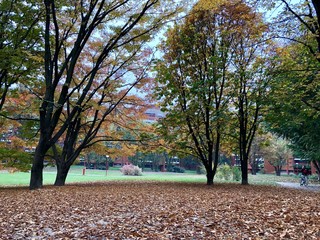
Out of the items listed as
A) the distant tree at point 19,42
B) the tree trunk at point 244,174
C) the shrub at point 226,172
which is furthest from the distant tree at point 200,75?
the shrub at point 226,172

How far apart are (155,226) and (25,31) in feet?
32.0

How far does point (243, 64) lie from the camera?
1416 cm

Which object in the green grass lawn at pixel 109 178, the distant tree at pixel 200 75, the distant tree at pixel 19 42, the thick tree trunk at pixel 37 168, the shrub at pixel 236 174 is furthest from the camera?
the shrub at pixel 236 174

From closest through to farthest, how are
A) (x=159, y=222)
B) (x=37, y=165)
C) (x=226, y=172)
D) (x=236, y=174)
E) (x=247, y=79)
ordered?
(x=159, y=222) → (x=37, y=165) → (x=247, y=79) → (x=236, y=174) → (x=226, y=172)

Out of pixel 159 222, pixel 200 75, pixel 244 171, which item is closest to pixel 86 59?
pixel 200 75

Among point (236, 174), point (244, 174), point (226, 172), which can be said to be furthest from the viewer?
point (226, 172)

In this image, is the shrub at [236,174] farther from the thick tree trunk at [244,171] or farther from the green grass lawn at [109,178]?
the thick tree trunk at [244,171]

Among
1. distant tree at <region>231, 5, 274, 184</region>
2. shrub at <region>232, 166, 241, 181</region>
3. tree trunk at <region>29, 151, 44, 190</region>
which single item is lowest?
shrub at <region>232, 166, 241, 181</region>

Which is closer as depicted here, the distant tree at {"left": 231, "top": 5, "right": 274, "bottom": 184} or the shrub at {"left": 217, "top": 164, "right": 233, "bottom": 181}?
the distant tree at {"left": 231, "top": 5, "right": 274, "bottom": 184}

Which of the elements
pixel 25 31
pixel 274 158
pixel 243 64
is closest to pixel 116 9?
pixel 25 31

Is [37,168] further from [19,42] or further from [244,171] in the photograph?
[244,171]

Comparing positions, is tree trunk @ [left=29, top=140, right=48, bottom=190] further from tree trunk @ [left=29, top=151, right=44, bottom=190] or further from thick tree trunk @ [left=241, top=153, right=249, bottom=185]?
thick tree trunk @ [left=241, top=153, right=249, bottom=185]

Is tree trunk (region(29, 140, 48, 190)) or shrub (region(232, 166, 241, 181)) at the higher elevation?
tree trunk (region(29, 140, 48, 190))

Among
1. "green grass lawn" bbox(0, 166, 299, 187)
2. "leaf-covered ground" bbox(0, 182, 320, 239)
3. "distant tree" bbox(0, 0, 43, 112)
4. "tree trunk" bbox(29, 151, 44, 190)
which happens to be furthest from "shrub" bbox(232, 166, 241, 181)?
"leaf-covered ground" bbox(0, 182, 320, 239)
